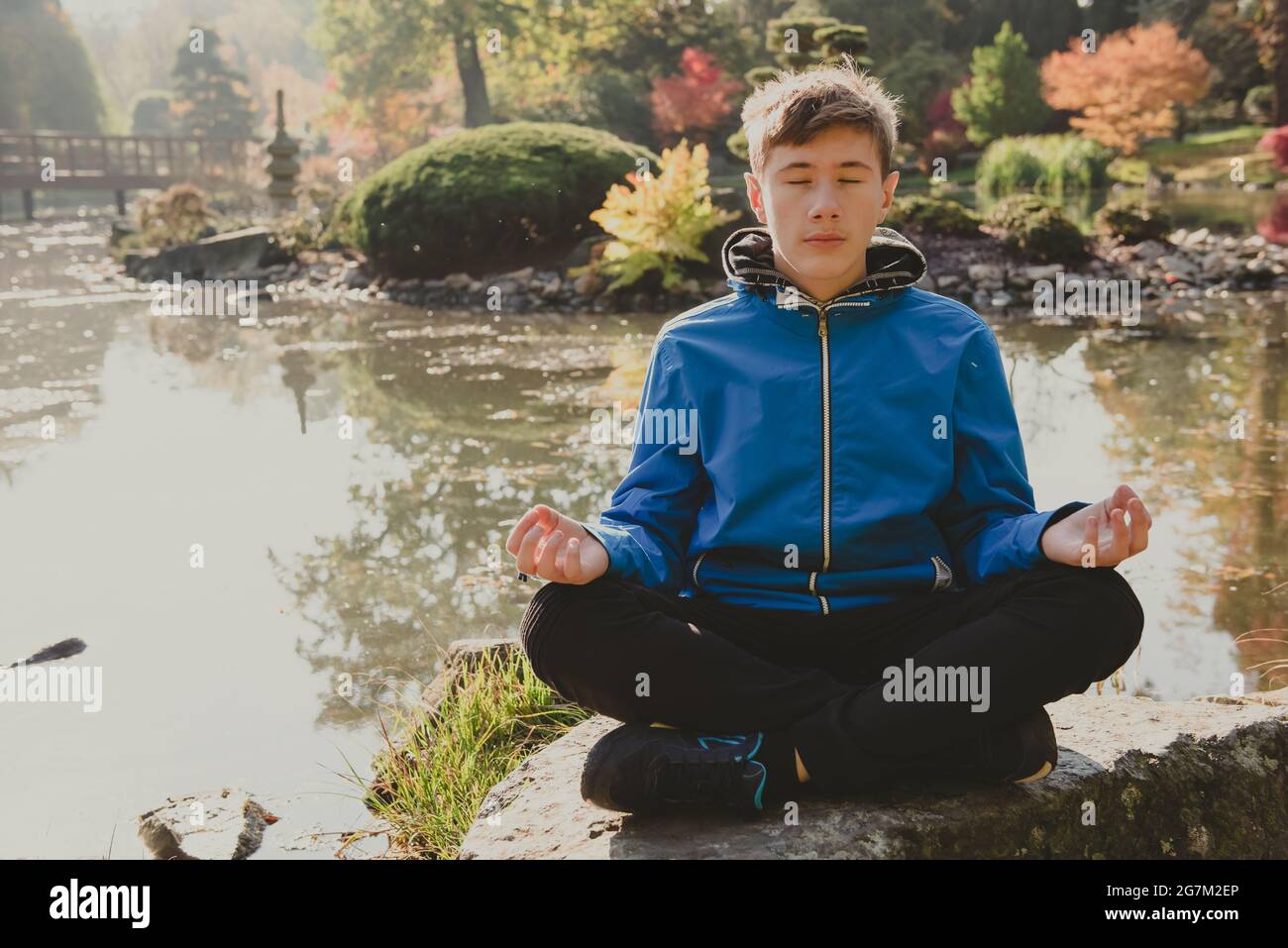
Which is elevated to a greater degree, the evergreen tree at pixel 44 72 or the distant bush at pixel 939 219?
the evergreen tree at pixel 44 72

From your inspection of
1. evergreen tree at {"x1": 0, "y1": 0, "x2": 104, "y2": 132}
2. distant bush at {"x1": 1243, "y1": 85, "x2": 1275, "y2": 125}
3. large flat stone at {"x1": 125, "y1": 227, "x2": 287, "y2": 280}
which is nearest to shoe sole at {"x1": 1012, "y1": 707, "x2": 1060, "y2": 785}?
large flat stone at {"x1": 125, "y1": 227, "x2": 287, "y2": 280}

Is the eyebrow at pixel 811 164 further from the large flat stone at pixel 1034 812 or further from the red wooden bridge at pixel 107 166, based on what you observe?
the red wooden bridge at pixel 107 166

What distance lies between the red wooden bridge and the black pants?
2567cm

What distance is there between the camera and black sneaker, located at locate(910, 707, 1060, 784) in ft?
6.06

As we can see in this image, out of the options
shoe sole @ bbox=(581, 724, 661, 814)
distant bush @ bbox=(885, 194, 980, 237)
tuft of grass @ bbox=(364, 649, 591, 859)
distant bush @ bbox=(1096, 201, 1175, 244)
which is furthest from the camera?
distant bush @ bbox=(1096, 201, 1175, 244)

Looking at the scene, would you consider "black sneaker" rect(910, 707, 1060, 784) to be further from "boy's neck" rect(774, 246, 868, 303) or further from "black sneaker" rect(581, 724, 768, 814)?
"boy's neck" rect(774, 246, 868, 303)

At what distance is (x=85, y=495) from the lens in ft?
16.0

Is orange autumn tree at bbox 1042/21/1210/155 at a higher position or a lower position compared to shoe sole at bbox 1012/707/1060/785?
higher

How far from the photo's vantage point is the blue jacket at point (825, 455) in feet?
6.53

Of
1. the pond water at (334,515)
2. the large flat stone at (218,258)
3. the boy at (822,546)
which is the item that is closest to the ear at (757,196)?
the boy at (822,546)

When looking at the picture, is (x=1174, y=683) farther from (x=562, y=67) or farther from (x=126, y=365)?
(x=562, y=67)

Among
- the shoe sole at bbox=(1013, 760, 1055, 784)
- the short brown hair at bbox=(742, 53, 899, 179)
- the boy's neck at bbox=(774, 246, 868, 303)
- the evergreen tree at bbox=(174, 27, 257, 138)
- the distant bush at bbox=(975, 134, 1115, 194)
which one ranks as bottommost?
the shoe sole at bbox=(1013, 760, 1055, 784)

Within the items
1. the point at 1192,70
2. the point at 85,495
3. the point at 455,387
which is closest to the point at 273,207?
the point at 455,387
